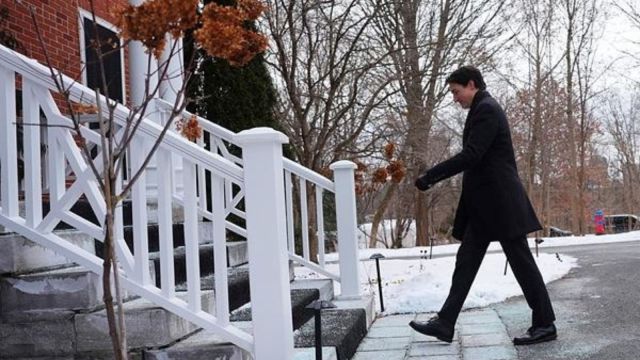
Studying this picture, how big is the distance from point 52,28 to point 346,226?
143 inches

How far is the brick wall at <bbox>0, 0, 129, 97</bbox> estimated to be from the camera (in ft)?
19.5

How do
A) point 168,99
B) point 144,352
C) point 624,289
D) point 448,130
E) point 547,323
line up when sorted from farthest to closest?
1. point 448,130
2. point 168,99
3. point 624,289
4. point 547,323
5. point 144,352

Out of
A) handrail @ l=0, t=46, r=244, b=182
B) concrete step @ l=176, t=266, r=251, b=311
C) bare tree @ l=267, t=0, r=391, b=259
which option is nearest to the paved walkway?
concrete step @ l=176, t=266, r=251, b=311

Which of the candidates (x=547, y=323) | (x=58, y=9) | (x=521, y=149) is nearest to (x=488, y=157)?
(x=547, y=323)

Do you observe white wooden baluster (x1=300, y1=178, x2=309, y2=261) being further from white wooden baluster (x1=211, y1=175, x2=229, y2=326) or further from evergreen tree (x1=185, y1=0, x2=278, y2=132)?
evergreen tree (x1=185, y1=0, x2=278, y2=132)

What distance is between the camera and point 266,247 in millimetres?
2900

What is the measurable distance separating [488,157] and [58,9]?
15.2ft

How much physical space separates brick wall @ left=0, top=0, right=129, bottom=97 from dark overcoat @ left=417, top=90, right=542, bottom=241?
11.9 ft

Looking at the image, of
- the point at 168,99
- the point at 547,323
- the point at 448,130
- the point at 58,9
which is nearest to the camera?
the point at 547,323

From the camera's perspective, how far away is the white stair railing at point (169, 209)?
291 centimetres

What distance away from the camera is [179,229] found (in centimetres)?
517

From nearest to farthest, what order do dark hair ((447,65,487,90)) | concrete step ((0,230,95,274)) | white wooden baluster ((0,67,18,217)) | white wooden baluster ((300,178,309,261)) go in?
concrete step ((0,230,95,274)) < white wooden baluster ((0,67,18,217)) < dark hair ((447,65,487,90)) < white wooden baluster ((300,178,309,261))

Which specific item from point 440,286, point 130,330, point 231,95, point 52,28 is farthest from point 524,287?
point 231,95

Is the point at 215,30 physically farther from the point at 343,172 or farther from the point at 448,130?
the point at 448,130
